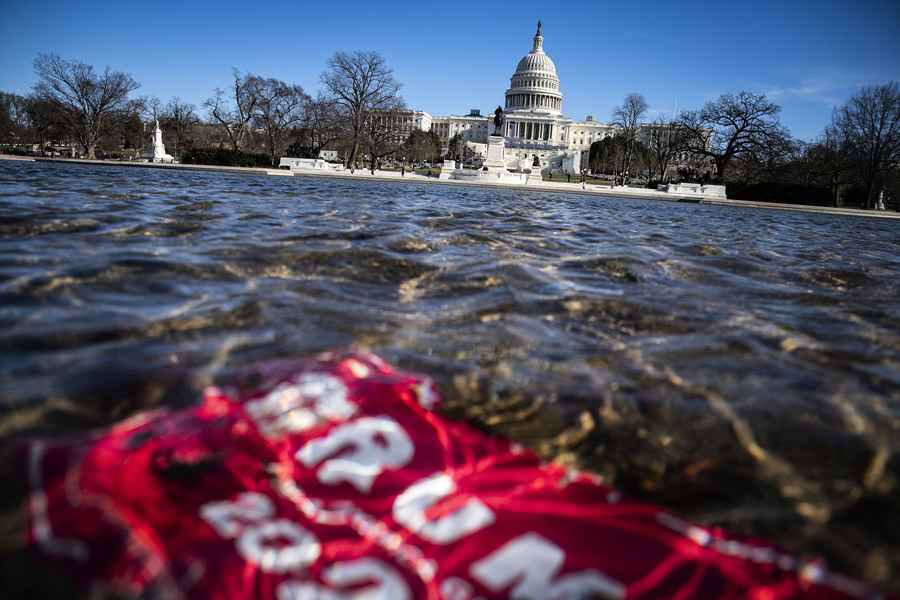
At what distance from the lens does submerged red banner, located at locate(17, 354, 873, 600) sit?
1.29m

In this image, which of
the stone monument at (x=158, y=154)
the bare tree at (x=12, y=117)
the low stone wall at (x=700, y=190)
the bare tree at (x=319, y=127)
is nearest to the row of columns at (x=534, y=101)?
the bare tree at (x=319, y=127)

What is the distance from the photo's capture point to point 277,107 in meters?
54.2

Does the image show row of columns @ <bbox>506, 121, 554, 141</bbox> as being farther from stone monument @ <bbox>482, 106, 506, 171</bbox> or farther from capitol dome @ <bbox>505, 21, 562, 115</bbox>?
stone monument @ <bbox>482, 106, 506, 171</bbox>

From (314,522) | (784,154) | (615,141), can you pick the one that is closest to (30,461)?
(314,522)

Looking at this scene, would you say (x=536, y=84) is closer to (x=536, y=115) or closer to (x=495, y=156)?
(x=536, y=115)

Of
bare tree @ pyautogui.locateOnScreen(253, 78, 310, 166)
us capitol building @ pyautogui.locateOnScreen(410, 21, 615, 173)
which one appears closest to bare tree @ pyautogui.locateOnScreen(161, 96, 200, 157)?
bare tree @ pyautogui.locateOnScreen(253, 78, 310, 166)

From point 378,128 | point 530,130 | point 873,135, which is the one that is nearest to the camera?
point 873,135

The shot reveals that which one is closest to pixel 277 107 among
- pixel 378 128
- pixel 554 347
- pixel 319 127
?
pixel 319 127

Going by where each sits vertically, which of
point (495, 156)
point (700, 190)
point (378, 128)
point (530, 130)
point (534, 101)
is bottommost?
point (700, 190)

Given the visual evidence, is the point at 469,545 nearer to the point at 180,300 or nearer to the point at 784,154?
the point at 180,300

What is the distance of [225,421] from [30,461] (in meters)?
0.54

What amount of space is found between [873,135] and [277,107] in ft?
163

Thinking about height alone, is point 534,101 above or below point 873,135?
above

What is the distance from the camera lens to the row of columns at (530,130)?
9925cm
